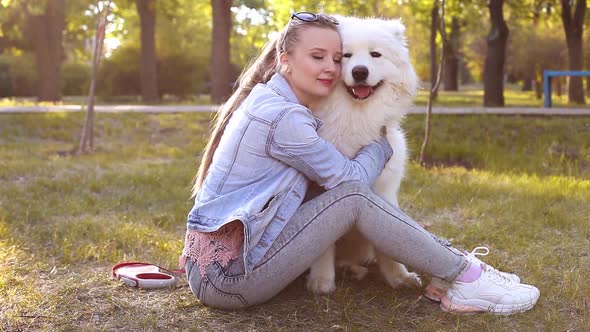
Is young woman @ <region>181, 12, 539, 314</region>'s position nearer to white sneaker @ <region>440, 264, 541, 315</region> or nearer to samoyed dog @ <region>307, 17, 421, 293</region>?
white sneaker @ <region>440, 264, 541, 315</region>

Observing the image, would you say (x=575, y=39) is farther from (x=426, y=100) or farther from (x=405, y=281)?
(x=405, y=281)

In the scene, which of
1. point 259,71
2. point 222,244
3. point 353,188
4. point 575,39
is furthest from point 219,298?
point 575,39

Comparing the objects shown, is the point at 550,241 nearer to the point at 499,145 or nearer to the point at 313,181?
the point at 313,181

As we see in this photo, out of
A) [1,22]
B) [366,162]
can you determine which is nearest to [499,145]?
[366,162]

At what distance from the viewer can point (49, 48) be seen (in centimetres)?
1822

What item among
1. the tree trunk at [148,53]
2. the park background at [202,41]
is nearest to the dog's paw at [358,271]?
the park background at [202,41]

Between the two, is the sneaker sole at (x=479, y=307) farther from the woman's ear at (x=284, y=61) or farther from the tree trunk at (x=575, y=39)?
the tree trunk at (x=575, y=39)

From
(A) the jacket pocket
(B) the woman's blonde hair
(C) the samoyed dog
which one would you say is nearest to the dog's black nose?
(C) the samoyed dog

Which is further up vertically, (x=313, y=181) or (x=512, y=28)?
(x=512, y=28)

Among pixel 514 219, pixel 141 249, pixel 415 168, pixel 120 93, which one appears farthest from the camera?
pixel 120 93

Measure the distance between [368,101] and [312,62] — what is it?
431 millimetres

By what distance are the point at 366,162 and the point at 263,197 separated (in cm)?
52

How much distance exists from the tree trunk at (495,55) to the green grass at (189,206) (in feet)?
13.1

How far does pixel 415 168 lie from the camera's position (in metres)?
6.94
